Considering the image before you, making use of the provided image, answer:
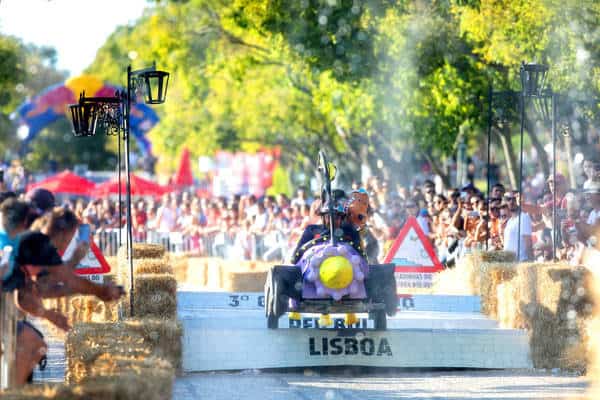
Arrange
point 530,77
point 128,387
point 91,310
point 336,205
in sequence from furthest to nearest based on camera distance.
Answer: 1. point 530,77
2. point 91,310
3. point 336,205
4. point 128,387

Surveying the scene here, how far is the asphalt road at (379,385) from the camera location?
11414 millimetres

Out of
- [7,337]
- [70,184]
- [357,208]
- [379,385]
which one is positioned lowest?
[379,385]

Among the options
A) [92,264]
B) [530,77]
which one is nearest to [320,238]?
[92,264]

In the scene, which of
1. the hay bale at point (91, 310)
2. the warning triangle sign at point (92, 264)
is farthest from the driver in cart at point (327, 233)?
the warning triangle sign at point (92, 264)

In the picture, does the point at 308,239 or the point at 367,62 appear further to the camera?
the point at 367,62

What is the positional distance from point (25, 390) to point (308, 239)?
619cm

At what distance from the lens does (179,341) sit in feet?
40.1

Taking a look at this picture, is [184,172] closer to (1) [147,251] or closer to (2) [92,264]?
(1) [147,251]

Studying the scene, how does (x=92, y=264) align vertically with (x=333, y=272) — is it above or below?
above

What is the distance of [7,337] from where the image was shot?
8.08m

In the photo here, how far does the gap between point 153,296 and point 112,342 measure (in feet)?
10.6

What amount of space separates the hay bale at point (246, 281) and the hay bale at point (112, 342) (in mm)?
9823

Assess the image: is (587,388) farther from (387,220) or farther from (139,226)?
(139,226)

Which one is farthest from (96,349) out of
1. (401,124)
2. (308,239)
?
(401,124)
